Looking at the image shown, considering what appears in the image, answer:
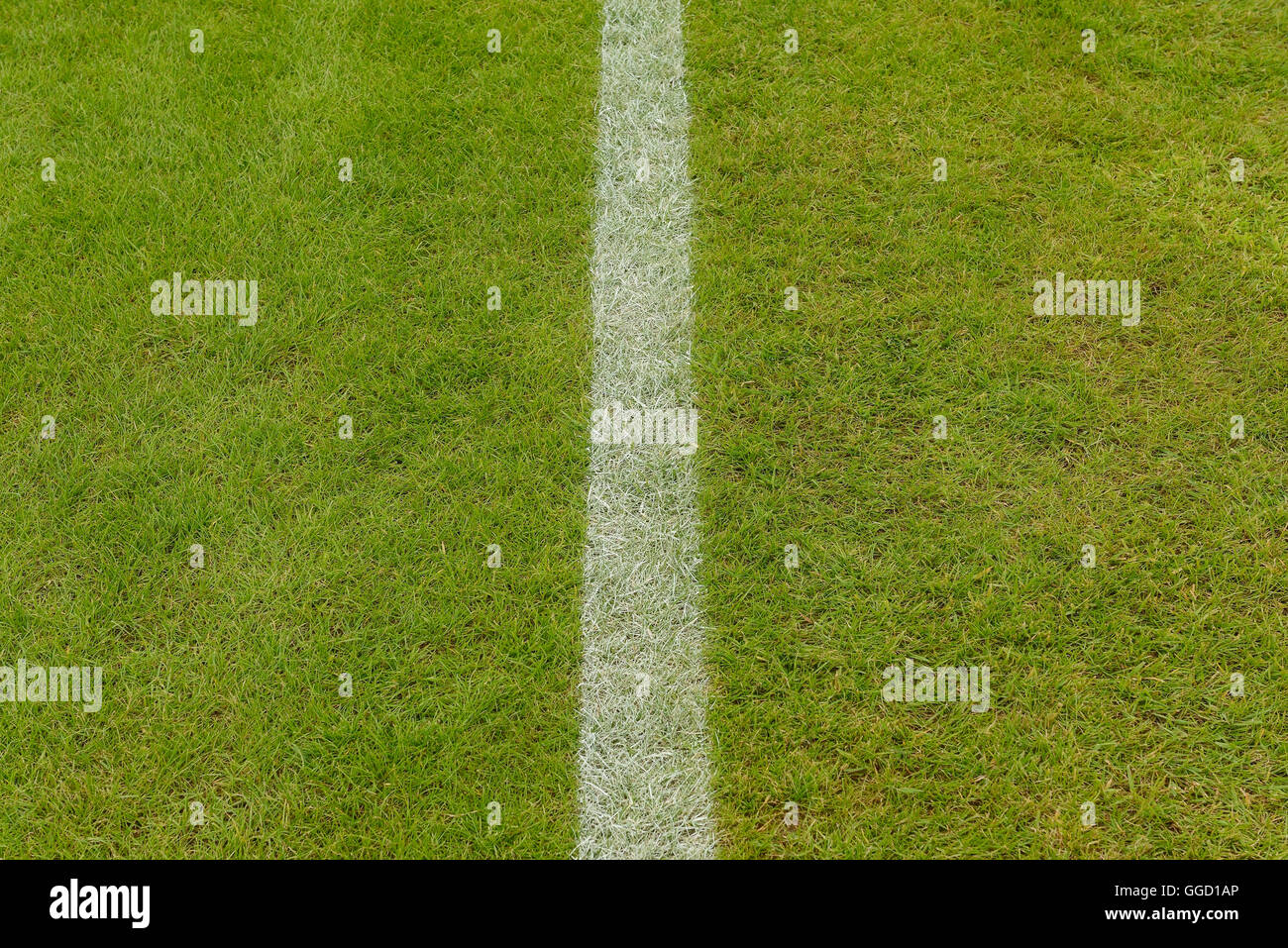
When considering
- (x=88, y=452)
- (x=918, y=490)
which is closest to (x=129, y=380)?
(x=88, y=452)

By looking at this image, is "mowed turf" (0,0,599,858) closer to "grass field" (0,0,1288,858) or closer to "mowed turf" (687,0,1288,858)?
"grass field" (0,0,1288,858)

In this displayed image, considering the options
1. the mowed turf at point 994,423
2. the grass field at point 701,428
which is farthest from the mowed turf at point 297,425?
the mowed turf at point 994,423

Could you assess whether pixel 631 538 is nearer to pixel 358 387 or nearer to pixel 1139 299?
pixel 358 387

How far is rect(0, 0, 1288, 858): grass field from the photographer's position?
210cm

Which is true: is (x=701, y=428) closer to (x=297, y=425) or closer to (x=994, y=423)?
(x=994, y=423)

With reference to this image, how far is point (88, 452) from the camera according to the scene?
2506 millimetres

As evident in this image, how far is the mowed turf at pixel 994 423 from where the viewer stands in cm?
210

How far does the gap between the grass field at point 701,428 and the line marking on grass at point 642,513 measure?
0.20 ft

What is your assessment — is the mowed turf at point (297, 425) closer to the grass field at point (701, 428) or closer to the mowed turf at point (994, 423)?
the grass field at point (701, 428)

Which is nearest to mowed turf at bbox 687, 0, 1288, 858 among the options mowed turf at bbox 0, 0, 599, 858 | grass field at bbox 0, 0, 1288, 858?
grass field at bbox 0, 0, 1288, 858

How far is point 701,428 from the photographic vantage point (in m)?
2.55

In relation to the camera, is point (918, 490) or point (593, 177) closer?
point (918, 490)

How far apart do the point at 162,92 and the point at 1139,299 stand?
363cm

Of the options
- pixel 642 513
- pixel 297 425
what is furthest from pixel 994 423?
pixel 297 425
